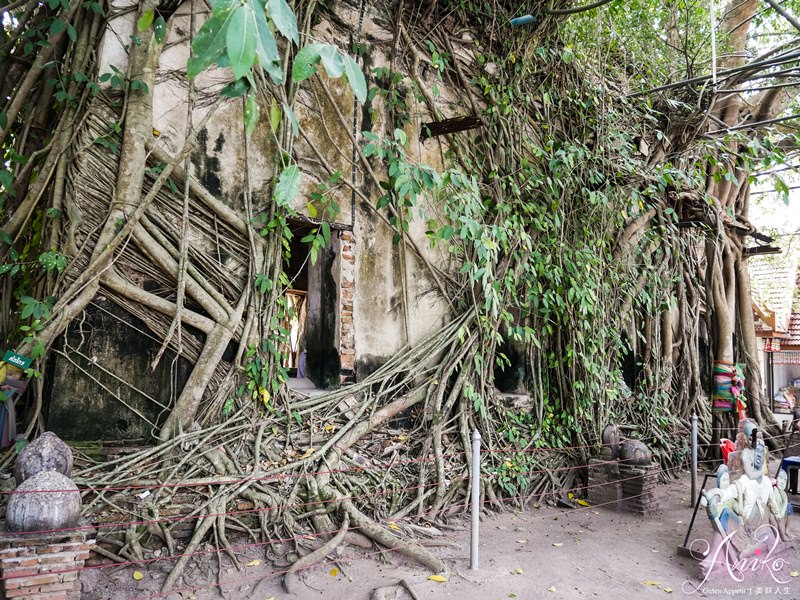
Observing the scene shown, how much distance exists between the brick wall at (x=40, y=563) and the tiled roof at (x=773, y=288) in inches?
503

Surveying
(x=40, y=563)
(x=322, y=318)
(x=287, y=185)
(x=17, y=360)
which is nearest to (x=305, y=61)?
(x=287, y=185)

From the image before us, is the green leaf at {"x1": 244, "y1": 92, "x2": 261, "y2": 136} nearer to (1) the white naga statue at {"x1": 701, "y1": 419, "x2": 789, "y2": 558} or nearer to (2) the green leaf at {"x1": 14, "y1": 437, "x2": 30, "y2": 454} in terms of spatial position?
(2) the green leaf at {"x1": 14, "y1": 437, "x2": 30, "y2": 454}

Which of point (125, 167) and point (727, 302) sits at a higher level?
point (125, 167)

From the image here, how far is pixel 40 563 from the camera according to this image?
7.92 feet

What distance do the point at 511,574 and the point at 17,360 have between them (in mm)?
3186

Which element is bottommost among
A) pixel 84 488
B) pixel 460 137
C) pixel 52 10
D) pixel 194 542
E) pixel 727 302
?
pixel 194 542

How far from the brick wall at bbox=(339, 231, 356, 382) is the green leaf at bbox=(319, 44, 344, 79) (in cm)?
299

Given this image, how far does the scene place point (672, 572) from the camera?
3.52m

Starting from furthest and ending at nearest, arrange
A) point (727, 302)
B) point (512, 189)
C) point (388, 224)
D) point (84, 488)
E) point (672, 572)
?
point (727, 302) → point (512, 189) → point (388, 224) → point (672, 572) → point (84, 488)

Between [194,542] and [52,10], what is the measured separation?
370 cm

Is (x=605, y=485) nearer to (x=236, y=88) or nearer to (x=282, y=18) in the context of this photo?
(x=236, y=88)

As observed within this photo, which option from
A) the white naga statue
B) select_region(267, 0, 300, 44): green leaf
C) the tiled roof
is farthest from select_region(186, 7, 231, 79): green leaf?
the tiled roof

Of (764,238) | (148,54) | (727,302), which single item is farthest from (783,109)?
(148,54)

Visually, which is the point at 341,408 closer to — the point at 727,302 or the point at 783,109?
the point at 727,302
